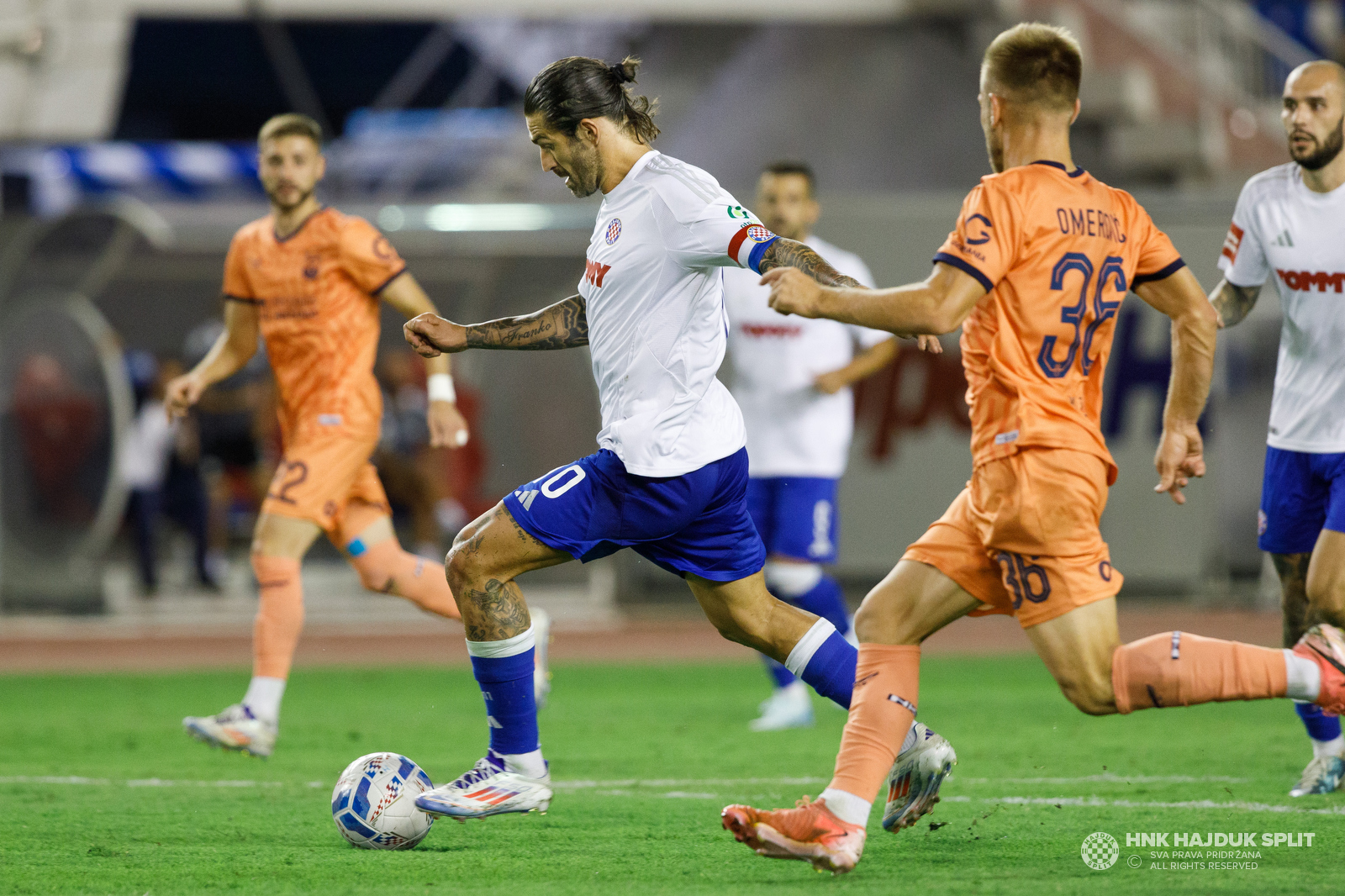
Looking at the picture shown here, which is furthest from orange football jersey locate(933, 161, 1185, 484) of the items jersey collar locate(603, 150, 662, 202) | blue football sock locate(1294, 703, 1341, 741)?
blue football sock locate(1294, 703, 1341, 741)

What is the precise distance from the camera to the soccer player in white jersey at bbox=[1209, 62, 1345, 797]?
213 inches

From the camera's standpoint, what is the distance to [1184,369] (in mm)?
4410

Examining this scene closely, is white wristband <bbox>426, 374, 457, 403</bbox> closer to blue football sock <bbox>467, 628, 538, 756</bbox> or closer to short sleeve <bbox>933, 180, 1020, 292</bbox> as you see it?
blue football sock <bbox>467, 628, 538, 756</bbox>

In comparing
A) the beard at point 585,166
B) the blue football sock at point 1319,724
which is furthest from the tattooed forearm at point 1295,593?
the beard at point 585,166

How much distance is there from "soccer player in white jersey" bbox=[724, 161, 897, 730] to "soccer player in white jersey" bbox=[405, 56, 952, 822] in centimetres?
272

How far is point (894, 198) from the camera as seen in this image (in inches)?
538

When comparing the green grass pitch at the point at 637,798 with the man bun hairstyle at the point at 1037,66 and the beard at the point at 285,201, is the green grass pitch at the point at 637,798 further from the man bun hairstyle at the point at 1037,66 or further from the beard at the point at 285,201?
the beard at the point at 285,201

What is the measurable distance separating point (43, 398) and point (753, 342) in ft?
27.6

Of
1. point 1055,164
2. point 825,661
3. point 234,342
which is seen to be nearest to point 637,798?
point 825,661

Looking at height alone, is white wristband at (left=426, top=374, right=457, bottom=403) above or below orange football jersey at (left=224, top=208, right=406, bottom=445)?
below

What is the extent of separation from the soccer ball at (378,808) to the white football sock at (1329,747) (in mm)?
3135

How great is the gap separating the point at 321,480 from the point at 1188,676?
3.93 m

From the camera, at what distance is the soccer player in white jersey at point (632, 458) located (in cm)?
455

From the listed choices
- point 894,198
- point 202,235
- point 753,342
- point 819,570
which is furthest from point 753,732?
point 202,235
